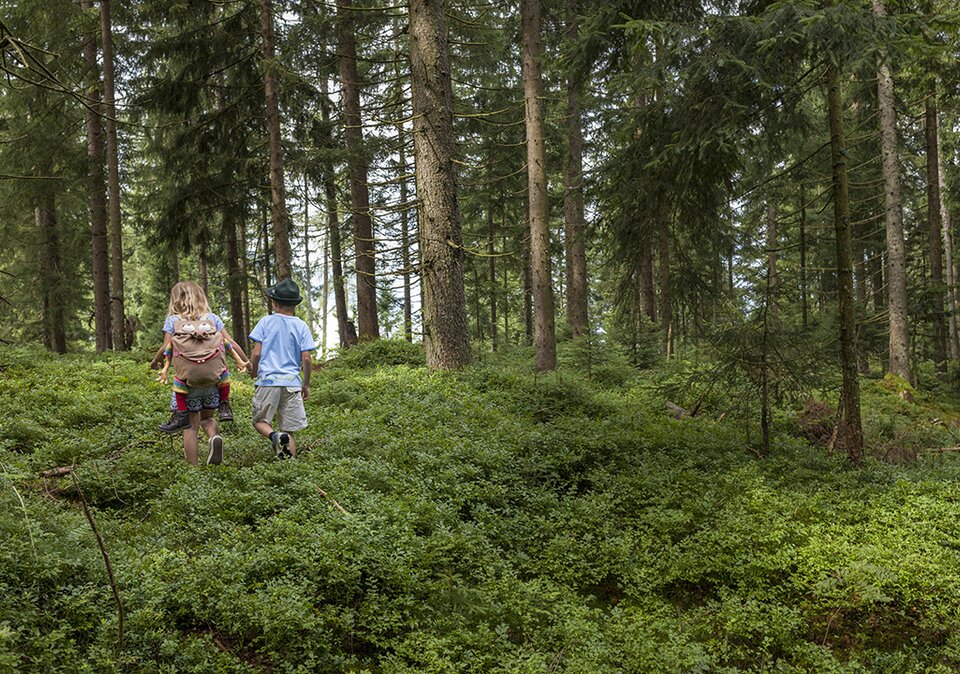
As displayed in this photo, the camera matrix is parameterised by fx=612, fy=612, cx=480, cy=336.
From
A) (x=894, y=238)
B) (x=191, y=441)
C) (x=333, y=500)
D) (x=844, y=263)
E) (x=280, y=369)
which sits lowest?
(x=333, y=500)

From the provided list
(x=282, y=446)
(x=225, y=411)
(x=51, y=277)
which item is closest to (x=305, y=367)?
(x=282, y=446)

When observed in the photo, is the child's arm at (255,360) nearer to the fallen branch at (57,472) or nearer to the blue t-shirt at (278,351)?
the blue t-shirt at (278,351)

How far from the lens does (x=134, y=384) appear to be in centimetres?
995

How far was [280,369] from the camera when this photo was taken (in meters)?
6.70

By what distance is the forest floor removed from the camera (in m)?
3.78

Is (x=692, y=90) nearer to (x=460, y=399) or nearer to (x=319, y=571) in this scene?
(x=460, y=399)

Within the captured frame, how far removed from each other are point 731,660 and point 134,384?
942cm

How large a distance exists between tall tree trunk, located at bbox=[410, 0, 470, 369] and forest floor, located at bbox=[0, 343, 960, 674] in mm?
2401

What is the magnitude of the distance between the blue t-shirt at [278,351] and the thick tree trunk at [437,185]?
3.87 meters

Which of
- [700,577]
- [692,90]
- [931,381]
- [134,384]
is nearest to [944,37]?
[931,381]

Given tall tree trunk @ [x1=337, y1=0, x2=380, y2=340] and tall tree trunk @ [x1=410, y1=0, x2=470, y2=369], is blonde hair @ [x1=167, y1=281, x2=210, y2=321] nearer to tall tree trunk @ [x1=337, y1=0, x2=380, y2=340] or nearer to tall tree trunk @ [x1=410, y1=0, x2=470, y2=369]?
tall tree trunk @ [x1=410, y1=0, x2=470, y2=369]

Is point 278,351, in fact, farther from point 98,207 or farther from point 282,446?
point 98,207

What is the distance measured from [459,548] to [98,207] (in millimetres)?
15434

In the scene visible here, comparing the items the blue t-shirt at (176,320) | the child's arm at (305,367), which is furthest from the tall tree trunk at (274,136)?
the blue t-shirt at (176,320)
